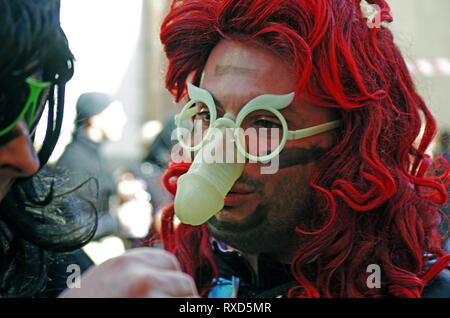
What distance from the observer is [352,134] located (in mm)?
1319

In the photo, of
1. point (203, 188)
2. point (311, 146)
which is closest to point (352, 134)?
point (311, 146)

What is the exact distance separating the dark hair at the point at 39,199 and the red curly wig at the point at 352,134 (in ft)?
1.66

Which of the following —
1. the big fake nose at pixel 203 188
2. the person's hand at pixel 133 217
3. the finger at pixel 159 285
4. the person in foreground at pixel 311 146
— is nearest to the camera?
the finger at pixel 159 285

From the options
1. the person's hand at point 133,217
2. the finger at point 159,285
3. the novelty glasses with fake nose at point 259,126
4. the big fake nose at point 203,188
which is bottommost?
the person's hand at point 133,217

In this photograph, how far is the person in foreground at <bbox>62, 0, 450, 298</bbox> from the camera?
1237 mm

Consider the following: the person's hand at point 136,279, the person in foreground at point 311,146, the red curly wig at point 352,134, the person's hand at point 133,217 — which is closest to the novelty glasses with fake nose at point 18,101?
the person's hand at point 136,279

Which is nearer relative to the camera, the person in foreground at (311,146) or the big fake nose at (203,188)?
the big fake nose at (203,188)

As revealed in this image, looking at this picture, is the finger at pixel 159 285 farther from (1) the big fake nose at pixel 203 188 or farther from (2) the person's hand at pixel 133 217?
(2) the person's hand at pixel 133 217

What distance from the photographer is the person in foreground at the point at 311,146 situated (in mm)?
1237

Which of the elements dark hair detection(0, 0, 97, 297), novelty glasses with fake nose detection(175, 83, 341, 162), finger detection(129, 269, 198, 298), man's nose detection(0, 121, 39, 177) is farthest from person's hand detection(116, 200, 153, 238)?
finger detection(129, 269, 198, 298)

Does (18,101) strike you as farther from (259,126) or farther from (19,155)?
(259,126)
